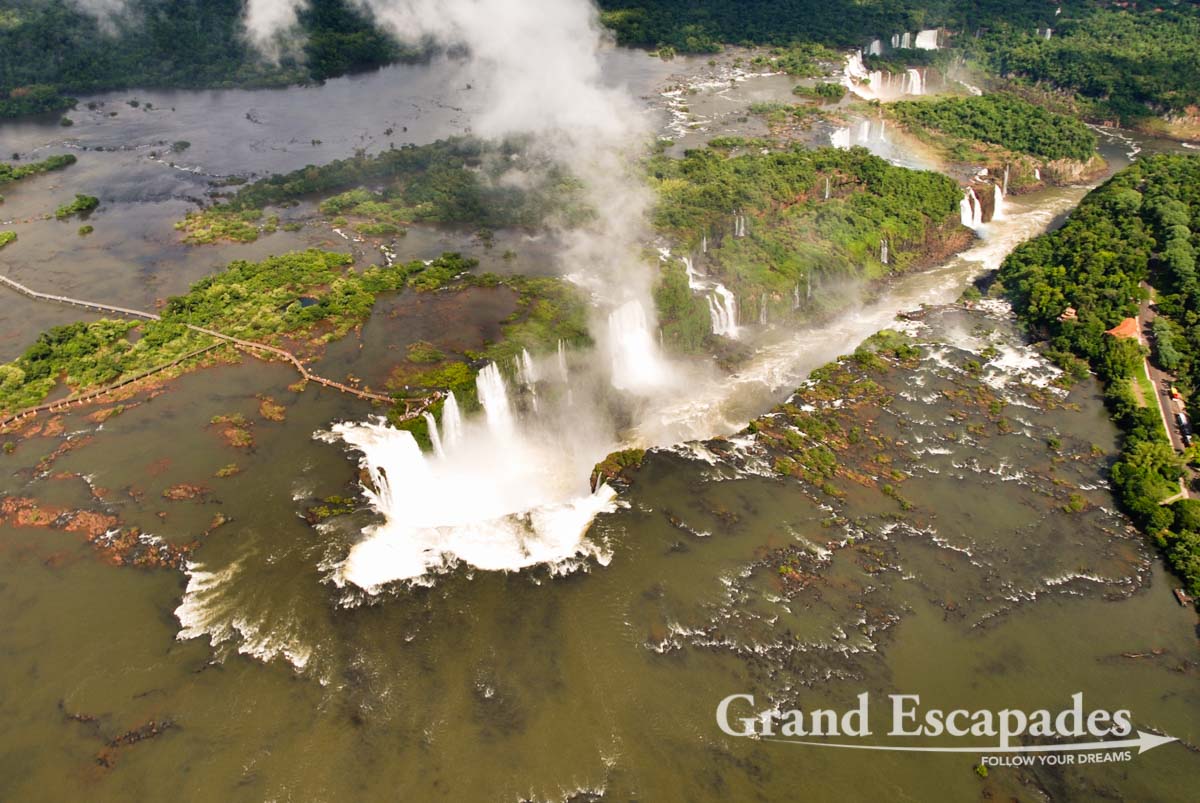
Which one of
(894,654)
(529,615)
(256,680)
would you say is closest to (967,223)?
(894,654)

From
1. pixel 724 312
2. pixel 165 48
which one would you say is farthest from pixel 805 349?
pixel 165 48

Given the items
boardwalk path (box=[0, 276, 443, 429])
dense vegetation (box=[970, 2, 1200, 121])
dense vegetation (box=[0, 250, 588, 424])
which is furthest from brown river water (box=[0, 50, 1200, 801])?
dense vegetation (box=[970, 2, 1200, 121])

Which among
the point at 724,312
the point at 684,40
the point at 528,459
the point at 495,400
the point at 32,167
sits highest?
the point at 684,40

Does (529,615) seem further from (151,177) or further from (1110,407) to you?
(151,177)

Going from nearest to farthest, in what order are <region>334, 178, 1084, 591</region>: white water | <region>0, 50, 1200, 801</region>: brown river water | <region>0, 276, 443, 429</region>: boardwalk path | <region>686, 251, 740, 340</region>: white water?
<region>0, 50, 1200, 801</region>: brown river water < <region>334, 178, 1084, 591</region>: white water < <region>0, 276, 443, 429</region>: boardwalk path < <region>686, 251, 740, 340</region>: white water

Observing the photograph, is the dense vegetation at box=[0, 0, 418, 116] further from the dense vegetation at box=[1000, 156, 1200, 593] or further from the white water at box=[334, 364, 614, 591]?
the dense vegetation at box=[1000, 156, 1200, 593]

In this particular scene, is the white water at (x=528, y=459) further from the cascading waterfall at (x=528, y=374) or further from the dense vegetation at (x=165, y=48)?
the dense vegetation at (x=165, y=48)

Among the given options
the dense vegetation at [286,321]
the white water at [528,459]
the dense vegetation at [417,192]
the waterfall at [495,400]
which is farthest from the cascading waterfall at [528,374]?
the dense vegetation at [417,192]

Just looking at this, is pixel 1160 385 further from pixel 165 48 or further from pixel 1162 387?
pixel 165 48
